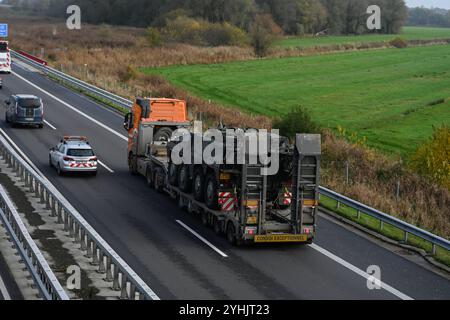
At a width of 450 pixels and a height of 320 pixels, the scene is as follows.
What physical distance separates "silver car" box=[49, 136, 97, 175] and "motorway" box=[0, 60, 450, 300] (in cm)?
45

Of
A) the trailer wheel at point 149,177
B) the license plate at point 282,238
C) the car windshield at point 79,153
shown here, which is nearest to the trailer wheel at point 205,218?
the license plate at point 282,238

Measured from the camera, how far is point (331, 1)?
512ft

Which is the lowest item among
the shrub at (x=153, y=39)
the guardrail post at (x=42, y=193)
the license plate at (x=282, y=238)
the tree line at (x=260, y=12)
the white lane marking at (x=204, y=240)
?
the white lane marking at (x=204, y=240)

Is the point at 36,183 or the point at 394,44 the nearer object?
the point at 36,183

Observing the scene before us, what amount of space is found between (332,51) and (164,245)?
92429 millimetres

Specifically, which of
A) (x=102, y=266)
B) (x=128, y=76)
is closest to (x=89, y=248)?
(x=102, y=266)

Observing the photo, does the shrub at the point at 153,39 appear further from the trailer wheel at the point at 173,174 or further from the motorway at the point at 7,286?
the motorway at the point at 7,286

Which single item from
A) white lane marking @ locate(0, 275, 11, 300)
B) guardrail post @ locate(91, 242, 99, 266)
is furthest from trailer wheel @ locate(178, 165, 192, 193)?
white lane marking @ locate(0, 275, 11, 300)

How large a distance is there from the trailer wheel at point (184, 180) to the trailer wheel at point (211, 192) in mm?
1892

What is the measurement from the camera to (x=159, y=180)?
30.3 metres

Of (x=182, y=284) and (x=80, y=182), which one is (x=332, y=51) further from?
(x=182, y=284)

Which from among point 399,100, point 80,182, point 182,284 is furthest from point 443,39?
point 182,284

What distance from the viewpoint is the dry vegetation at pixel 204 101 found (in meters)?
29.5

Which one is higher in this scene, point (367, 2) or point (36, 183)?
point (367, 2)
